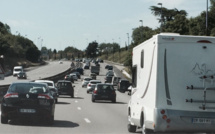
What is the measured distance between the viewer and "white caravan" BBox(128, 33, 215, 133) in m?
13.3

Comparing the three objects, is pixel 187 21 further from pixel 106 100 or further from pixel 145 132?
pixel 145 132

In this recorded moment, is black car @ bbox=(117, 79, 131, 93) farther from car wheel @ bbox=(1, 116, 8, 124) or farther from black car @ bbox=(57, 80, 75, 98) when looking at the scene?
car wheel @ bbox=(1, 116, 8, 124)

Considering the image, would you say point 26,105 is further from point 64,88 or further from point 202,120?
point 64,88

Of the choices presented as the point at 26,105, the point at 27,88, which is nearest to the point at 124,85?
the point at 27,88

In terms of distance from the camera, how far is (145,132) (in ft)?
46.5

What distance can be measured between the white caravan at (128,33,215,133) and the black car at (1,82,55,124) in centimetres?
615

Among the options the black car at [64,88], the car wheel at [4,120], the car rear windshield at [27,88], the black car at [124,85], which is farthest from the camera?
the black car at [124,85]

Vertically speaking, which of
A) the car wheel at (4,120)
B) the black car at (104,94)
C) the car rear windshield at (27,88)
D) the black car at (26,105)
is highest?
the car rear windshield at (27,88)

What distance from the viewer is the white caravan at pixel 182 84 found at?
1326cm

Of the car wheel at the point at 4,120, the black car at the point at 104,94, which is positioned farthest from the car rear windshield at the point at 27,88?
the black car at the point at 104,94

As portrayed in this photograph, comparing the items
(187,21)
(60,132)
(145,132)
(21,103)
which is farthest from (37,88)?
(187,21)

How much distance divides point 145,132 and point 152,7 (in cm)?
11445

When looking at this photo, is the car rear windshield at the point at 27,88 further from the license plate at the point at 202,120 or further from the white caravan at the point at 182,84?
the license plate at the point at 202,120

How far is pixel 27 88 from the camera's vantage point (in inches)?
768
